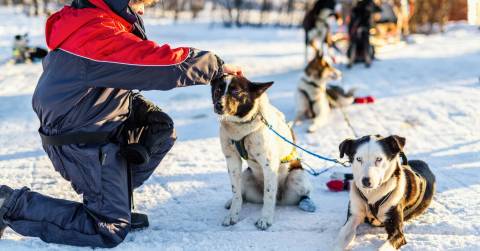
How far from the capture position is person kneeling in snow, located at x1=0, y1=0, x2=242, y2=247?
310 centimetres

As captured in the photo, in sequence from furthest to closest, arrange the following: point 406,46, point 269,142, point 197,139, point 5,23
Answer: point 5,23
point 406,46
point 197,139
point 269,142

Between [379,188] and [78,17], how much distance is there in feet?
6.54

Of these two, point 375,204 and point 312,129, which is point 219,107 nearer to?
point 375,204

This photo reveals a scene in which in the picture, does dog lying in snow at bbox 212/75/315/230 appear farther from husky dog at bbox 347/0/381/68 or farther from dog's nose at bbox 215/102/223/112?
husky dog at bbox 347/0/381/68

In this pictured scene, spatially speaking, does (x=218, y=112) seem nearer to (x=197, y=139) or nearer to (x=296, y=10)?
(x=197, y=139)

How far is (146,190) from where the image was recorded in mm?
4395

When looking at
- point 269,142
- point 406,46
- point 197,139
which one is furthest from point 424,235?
point 406,46

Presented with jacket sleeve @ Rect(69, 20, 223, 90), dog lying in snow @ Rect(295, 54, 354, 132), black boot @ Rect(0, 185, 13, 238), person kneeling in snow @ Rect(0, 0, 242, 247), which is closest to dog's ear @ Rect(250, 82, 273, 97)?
person kneeling in snow @ Rect(0, 0, 242, 247)

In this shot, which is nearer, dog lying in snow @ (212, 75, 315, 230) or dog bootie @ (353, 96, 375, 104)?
dog lying in snow @ (212, 75, 315, 230)

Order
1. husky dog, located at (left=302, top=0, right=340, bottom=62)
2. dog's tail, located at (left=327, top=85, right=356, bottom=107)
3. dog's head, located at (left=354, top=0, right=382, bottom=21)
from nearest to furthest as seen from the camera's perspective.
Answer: dog's tail, located at (left=327, top=85, right=356, bottom=107)
husky dog, located at (left=302, top=0, right=340, bottom=62)
dog's head, located at (left=354, top=0, right=382, bottom=21)

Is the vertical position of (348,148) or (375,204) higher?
(348,148)

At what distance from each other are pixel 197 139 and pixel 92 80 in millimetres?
3018

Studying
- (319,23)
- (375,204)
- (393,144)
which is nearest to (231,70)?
(393,144)

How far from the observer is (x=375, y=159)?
312cm
